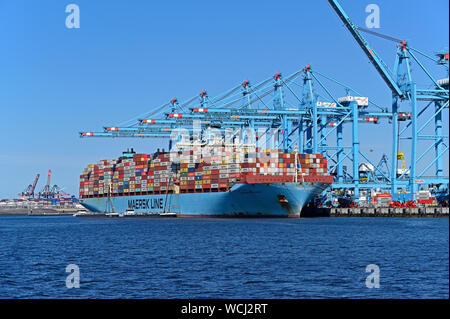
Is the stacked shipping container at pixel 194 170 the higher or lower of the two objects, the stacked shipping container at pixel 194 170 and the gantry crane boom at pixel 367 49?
the lower

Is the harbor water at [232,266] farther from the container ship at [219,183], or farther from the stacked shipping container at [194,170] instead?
the stacked shipping container at [194,170]

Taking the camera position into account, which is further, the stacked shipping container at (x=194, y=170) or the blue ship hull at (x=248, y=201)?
the stacked shipping container at (x=194, y=170)

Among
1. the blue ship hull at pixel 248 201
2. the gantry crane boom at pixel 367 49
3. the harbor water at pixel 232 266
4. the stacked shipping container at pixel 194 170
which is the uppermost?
the gantry crane boom at pixel 367 49

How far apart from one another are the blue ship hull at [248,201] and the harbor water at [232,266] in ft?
99.7

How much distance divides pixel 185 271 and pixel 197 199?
65.5m

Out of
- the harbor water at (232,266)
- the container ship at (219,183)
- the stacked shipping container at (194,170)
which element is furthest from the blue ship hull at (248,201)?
the harbor water at (232,266)

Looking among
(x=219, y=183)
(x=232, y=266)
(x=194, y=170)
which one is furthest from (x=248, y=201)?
(x=232, y=266)

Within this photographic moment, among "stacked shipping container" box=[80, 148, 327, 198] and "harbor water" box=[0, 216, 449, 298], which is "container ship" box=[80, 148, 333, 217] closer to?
"stacked shipping container" box=[80, 148, 327, 198]

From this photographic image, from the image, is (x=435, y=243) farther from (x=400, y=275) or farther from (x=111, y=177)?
(x=111, y=177)

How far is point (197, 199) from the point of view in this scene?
98.8 meters

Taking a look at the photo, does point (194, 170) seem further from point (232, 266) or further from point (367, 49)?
point (232, 266)

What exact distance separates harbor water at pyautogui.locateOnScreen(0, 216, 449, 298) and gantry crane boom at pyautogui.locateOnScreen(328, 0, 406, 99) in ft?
157

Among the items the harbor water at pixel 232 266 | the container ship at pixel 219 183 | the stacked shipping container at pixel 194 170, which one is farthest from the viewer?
the stacked shipping container at pixel 194 170

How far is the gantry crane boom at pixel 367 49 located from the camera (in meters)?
99.1
